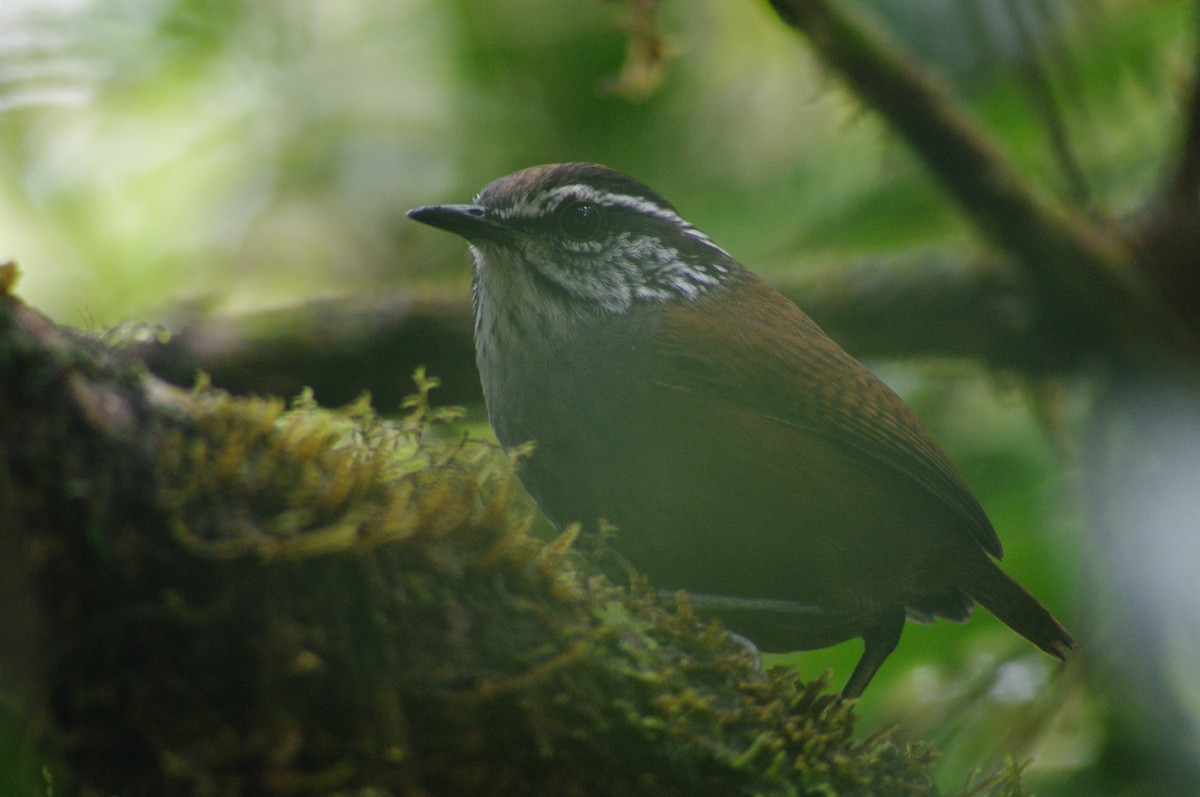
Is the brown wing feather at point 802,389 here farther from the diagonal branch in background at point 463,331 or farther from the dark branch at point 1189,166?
the diagonal branch in background at point 463,331

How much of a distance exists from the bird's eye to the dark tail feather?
1673mm

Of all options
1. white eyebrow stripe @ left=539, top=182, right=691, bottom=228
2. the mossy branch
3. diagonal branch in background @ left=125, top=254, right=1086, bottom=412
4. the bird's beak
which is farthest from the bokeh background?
the mossy branch

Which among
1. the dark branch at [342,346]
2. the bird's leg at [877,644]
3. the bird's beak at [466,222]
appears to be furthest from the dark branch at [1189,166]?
the dark branch at [342,346]

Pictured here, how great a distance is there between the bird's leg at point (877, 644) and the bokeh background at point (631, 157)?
4.44 feet

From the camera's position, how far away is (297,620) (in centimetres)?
166

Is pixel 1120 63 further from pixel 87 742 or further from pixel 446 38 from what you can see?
pixel 87 742

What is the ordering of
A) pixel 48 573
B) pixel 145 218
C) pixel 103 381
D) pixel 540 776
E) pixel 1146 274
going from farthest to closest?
pixel 145 218 < pixel 1146 274 < pixel 540 776 < pixel 103 381 < pixel 48 573

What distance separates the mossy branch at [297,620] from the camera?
5.08 ft

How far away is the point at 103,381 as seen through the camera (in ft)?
5.53

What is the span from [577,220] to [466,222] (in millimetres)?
401

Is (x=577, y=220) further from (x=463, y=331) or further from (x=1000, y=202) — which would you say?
(x=1000, y=202)

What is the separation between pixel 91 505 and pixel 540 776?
0.87 meters

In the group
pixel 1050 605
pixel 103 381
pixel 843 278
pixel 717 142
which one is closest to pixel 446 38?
pixel 717 142

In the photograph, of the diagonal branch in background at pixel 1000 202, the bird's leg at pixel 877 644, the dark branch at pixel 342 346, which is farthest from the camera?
the dark branch at pixel 342 346
